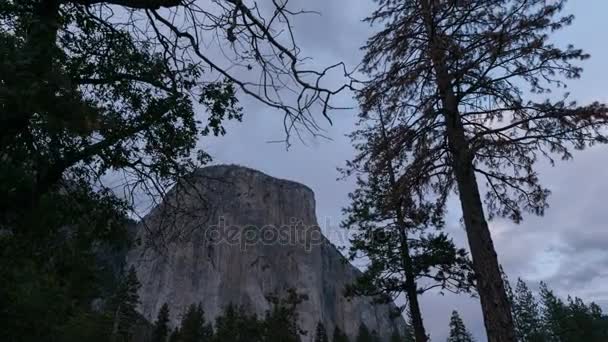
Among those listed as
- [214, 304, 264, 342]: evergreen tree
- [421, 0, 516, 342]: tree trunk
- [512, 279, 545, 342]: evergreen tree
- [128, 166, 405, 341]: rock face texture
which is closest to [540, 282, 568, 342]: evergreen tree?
[512, 279, 545, 342]: evergreen tree

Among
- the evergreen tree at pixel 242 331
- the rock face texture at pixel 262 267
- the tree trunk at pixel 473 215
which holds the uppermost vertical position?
the rock face texture at pixel 262 267

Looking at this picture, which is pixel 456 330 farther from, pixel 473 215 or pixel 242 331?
pixel 473 215

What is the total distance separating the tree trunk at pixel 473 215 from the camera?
6.23m

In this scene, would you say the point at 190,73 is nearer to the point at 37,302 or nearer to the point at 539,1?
the point at 539,1

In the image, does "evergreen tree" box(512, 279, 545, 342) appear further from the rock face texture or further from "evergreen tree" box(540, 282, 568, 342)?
the rock face texture

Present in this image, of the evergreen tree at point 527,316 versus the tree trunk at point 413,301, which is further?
the evergreen tree at point 527,316

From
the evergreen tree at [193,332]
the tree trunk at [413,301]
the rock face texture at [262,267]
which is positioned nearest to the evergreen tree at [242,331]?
the evergreen tree at [193,332]

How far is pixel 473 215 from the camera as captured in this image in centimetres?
696

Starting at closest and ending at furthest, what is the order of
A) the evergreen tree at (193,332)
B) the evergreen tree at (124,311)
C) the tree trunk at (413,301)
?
the tree trunk at (413,301) → the evergreen tree at (124,311) → the evergreen tree at (193,332)

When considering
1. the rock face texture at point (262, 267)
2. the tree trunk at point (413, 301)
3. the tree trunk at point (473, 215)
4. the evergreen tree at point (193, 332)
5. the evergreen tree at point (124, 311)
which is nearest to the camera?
the tree trunk at point (473, 215)

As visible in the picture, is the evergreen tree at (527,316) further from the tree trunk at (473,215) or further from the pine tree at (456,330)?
the tree trunk at (473,215)

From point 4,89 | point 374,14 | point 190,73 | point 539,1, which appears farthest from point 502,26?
point 4,89

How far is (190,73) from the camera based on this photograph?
549cm

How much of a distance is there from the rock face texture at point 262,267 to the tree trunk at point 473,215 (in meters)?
61.3
